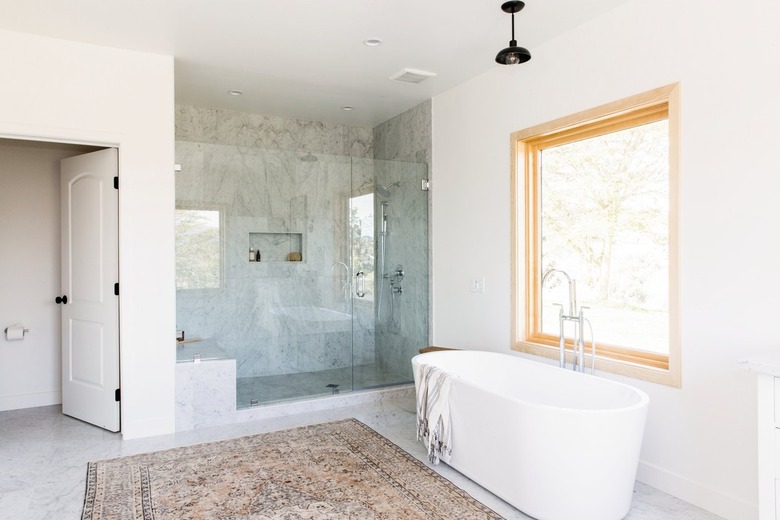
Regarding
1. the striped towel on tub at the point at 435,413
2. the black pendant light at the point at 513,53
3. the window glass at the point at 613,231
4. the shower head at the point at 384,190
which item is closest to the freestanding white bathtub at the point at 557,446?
the striped towel on tub at the point at 435,413

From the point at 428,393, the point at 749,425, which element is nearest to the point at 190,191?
the point at 428,393

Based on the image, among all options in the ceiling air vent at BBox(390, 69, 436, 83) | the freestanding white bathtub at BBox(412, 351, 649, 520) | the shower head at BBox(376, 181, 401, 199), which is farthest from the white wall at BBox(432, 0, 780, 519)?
the shower head at BBox(376, 181, 401, 199)

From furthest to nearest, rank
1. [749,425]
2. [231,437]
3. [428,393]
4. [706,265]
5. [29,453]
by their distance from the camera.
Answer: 1. [231,437]
2. [29,453]
3. [428,393]
4. [706,265]
5. [749,425]

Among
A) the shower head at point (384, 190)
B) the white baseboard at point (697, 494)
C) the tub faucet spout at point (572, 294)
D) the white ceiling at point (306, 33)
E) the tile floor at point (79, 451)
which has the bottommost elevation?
the tile floor at point (79, 451)

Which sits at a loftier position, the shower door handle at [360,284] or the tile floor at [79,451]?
the shower door handle at [360,284]

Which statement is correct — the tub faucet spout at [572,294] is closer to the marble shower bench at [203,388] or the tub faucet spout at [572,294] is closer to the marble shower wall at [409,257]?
the marble shower wall at [409,257]

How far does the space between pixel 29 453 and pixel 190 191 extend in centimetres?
214

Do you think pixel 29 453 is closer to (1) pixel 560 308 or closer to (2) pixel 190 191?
(2) pixel 190 191

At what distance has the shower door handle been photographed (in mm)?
4688

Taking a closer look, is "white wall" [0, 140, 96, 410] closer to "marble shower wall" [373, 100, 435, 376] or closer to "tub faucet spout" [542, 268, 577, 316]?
"marble shower wall" [373, 100, 435, 376]

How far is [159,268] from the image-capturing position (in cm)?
377

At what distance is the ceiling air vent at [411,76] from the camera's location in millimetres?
3983

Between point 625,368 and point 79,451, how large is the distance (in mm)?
3519

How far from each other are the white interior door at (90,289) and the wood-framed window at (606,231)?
116 inches
